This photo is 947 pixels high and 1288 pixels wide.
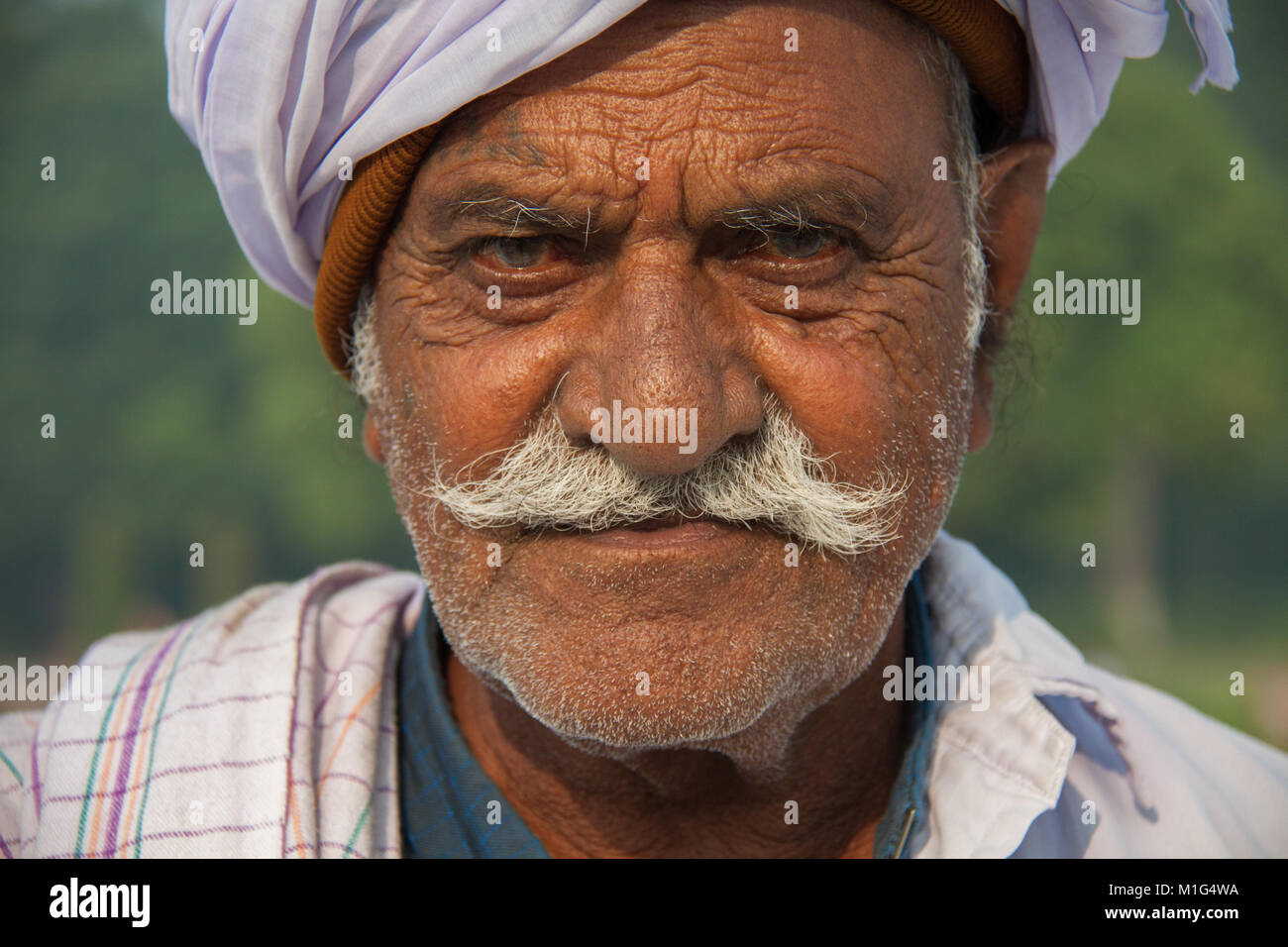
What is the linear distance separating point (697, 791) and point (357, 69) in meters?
1.65

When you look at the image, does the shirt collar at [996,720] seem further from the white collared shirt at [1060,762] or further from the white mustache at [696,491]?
the white mustache at [696,491]

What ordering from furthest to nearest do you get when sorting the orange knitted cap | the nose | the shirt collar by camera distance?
1. the shirt collar
2. the orange knitted cap
3. the nose

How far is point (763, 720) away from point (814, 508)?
0.47 metres

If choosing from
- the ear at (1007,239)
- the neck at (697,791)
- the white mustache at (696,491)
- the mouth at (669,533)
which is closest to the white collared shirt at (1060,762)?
the neck at (697,791)

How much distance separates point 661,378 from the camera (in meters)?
2.05

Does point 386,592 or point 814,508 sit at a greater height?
point 814,508

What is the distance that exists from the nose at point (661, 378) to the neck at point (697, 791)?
0.77 metres

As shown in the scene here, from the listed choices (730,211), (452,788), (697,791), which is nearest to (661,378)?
(730,211)

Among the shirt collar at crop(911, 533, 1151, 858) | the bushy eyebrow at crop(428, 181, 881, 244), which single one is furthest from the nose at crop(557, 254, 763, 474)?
the shirt collar at crop(911, 533, 1151, 858)

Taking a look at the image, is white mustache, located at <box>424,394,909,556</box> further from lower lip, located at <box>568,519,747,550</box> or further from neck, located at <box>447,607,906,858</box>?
neck, located at <box>447,607,906,858</box>

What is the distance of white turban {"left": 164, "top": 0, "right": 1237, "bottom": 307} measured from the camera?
2201 millimetres

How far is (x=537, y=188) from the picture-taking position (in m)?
2.21
